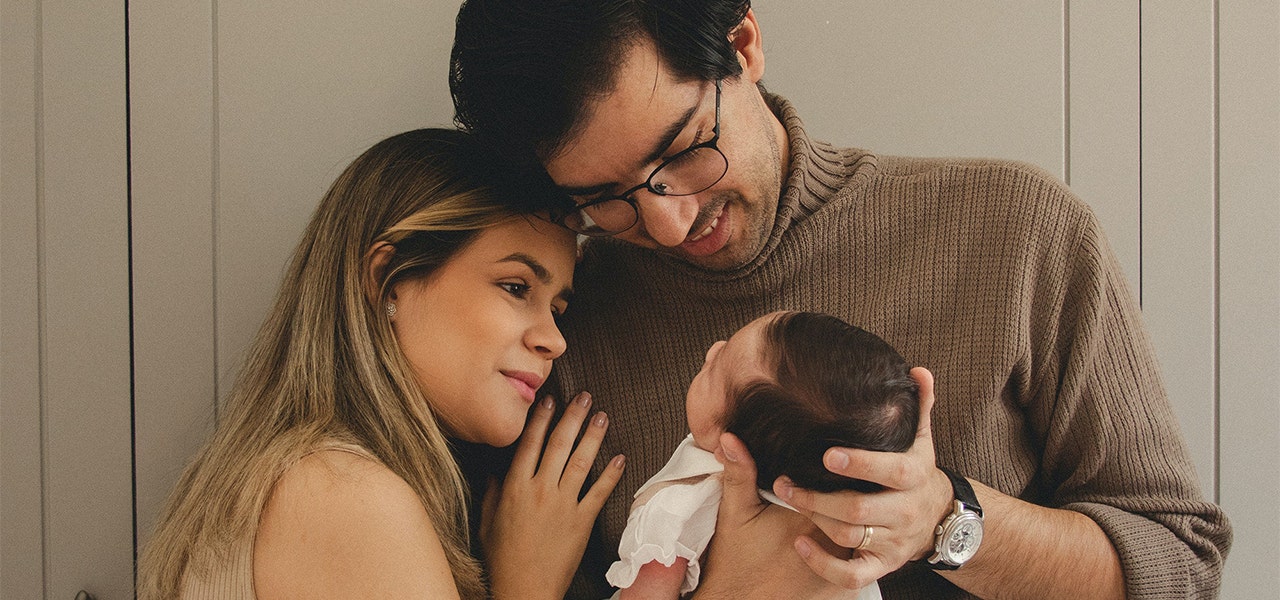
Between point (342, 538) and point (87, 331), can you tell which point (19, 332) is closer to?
point (87, 331)

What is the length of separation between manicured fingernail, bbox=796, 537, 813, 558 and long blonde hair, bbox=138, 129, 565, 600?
1.75 ft

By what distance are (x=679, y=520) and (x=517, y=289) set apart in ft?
1.60

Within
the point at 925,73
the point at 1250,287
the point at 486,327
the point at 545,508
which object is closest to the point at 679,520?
the point at 545,508

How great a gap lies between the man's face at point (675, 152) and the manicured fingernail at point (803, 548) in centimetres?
47

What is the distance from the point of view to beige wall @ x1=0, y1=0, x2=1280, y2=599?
1.73 meters

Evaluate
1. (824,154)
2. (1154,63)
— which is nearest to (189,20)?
(824,154)

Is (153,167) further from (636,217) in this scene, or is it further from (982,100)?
(982,100)

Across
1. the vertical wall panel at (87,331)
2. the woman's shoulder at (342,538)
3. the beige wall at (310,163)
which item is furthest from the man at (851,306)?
the vertical wall panel at (87,331)

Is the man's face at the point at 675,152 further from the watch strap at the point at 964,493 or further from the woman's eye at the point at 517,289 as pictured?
the watch strap at the point at 964,493

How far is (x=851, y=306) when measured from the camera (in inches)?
60.2

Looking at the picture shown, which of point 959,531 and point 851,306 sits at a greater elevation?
point 851,306

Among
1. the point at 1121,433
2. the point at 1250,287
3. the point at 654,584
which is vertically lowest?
the point at 654,584

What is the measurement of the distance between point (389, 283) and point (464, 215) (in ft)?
0.55

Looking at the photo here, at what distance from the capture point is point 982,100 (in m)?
1.76
